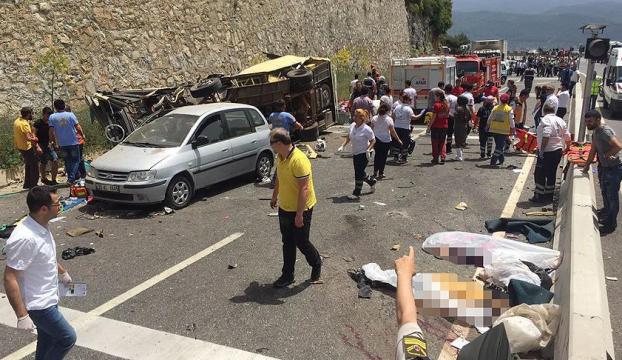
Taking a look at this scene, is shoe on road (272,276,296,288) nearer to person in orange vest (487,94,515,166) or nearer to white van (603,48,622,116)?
person in orange vest (487,94,515,166)

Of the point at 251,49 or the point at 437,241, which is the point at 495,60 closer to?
the point at 251,49

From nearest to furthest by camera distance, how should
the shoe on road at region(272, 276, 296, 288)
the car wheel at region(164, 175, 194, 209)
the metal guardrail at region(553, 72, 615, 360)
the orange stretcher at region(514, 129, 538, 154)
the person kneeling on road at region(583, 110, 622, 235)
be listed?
the metal guardrail at region(553, 72, 615, 360) < the shoe on road at region(272, 276, 296, 288) < the person kneeling on road at region(583, 110, 622, 235) < the car wheel at region(164, 175, 194, 209) < the orange stretcher at region(514, 129, 538, 154)

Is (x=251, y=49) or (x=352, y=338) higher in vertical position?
(x=251, y=49)

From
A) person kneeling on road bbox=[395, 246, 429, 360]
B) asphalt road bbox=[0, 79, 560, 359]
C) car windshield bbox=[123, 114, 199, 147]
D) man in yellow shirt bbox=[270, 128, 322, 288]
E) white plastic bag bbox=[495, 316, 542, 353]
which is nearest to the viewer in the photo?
person kneeling on road bbox=[395, 246, 429, 360]

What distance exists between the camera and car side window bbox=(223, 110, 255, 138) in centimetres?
1031

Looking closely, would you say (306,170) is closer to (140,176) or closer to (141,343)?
(141,343)

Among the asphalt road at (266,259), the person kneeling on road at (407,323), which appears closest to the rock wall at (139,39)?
the asphalt road at (266,259)

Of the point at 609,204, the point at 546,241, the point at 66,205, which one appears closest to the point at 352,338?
the point at 546,241

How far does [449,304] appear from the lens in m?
3.93

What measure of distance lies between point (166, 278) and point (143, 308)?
78 centimetres

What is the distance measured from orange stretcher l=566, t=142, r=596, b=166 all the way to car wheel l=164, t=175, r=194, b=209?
268 inches

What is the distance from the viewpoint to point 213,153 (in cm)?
974

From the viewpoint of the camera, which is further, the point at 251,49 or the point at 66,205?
the point at 251,49

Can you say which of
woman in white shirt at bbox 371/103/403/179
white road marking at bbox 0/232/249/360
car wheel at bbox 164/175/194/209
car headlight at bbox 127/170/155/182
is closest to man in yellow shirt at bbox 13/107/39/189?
car headlight at bbox 127/170/155/182
